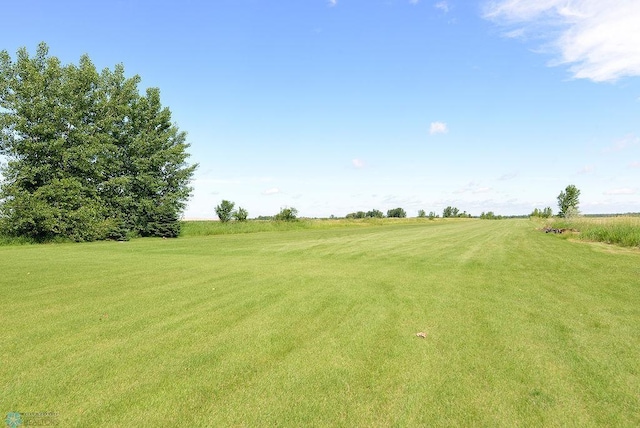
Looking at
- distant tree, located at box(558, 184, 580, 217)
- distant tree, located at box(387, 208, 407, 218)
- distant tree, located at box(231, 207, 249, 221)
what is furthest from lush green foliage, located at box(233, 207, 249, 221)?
distant tree, located at box(387, 208, 407, 218)

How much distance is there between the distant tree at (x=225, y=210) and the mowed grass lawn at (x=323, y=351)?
37.3 meters

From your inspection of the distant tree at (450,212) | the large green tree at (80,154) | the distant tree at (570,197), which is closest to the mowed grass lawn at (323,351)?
the large green tree at (80,154)

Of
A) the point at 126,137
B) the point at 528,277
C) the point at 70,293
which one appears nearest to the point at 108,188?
the point at 126,137

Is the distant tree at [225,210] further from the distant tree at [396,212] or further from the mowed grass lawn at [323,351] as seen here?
the distant tree at [396,212]

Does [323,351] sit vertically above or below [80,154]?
below

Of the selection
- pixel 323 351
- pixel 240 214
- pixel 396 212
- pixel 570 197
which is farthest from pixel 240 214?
pixel 396 212

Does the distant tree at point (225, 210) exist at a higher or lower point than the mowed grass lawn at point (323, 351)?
higher

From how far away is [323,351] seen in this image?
14.7ft

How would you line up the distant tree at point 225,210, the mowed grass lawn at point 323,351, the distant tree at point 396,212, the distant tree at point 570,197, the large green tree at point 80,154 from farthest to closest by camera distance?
the distant tree at point 396,212, the distant tree at point 570,197, the distant tree at point 225,210, the large green tree at point 80,154, the mowed grass lawn at point 323,351

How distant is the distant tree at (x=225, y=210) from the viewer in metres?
46.4

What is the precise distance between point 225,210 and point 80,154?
2156cm

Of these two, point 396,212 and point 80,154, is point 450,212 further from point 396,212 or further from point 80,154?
point 80,154

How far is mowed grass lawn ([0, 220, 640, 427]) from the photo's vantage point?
3193 millimetres

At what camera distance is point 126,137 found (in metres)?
32.0
